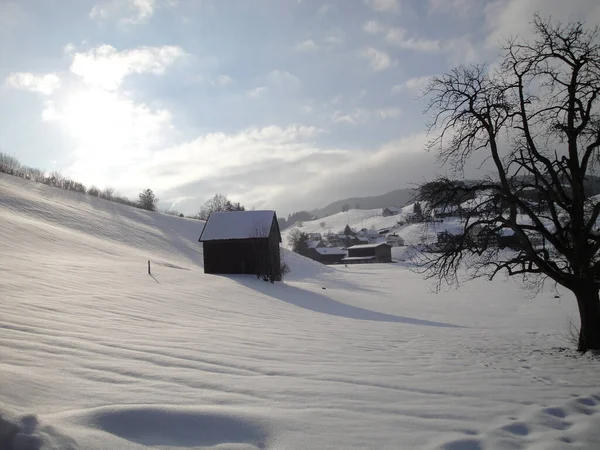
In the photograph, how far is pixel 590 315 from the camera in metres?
8.19

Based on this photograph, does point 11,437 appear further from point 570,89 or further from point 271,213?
point 271,213

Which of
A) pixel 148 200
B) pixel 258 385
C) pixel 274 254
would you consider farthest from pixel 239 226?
pixel 148 200

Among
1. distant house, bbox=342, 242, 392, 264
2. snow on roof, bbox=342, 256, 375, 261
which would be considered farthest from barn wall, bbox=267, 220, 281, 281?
distant house, bbox=342, 242, 392, 264

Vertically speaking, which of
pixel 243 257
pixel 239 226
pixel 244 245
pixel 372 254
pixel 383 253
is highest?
pixel 239 226

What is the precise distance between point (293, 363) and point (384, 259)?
89009 millimetres

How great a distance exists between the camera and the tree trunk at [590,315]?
8.09 metres

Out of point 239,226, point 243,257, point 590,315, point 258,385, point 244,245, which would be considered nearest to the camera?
point 258,385

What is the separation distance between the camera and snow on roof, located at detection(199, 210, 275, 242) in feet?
99.1

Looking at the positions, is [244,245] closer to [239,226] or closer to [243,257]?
[243,257]

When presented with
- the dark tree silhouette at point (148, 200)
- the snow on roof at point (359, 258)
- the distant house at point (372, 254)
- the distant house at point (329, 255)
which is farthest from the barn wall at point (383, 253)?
the dark tree silhouette at point (148, 200)

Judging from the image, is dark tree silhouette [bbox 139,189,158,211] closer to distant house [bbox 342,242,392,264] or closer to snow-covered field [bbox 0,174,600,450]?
distant house [bbox 342,242,392,264]

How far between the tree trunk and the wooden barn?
2229 centimetres

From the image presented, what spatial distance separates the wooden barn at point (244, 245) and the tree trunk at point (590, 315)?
22291 mm

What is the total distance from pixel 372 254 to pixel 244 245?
215 feet
